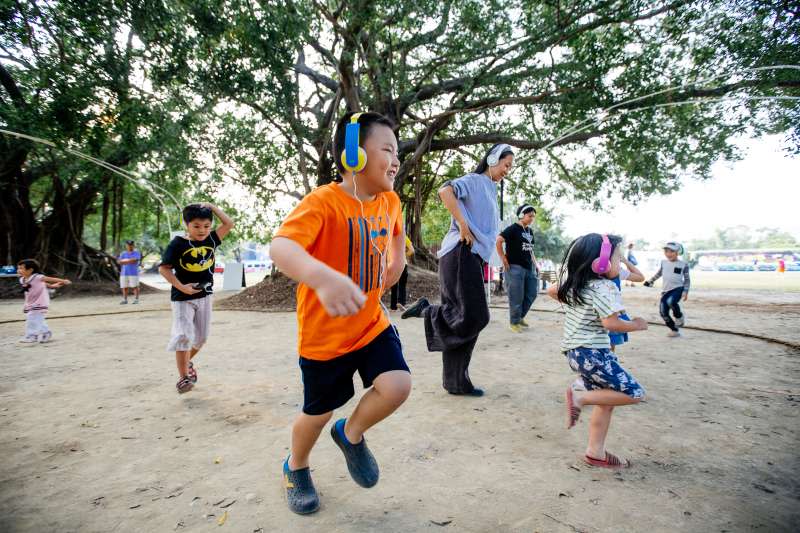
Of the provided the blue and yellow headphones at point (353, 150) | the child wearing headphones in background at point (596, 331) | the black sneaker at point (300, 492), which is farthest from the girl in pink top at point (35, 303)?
the child wearing headphones in background at point (596, 331)

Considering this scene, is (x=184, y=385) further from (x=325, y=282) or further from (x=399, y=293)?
(x=399, y=293)

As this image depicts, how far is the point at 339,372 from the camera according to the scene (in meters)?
1.99

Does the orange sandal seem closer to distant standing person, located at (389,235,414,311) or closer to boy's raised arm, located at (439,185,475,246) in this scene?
boy's raised arm, located at (439,185,475,246)

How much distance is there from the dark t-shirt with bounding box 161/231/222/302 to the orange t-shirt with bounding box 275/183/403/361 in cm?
→ 251

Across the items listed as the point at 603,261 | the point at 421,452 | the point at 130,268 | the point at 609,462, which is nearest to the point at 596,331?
the point at 603,261

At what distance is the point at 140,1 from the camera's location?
7.85 meters

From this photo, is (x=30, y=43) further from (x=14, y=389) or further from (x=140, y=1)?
(x=14, y=389)

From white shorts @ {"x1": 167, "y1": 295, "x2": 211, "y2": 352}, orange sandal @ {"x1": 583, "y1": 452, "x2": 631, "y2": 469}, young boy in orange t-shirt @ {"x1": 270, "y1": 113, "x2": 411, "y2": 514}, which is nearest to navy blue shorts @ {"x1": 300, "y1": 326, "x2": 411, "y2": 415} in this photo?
young boy in orange t-shirt @ {"x1": 270, "y1": 113, "x2": 411, "y2": 514}

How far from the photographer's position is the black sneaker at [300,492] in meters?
2.00

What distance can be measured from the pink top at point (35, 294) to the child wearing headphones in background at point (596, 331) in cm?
772

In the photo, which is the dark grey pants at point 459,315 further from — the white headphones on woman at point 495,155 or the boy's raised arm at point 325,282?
the boy's raised arm at point 325,282

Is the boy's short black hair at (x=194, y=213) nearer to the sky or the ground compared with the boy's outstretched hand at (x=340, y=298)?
nearer to the sky

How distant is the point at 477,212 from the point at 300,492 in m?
2.52

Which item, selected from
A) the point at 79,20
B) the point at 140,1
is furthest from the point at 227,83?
the point at 79,20
